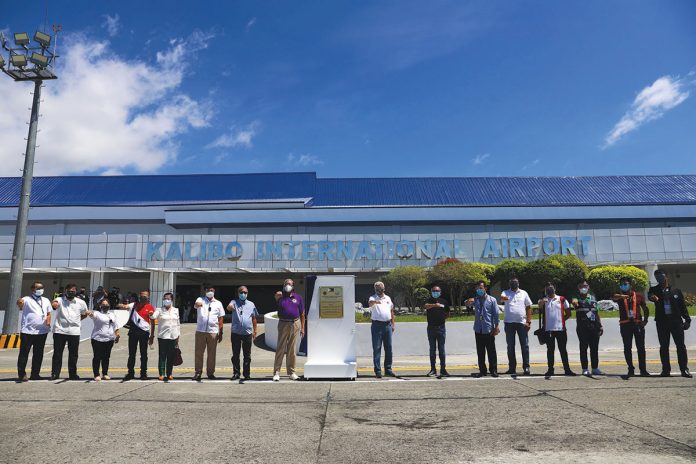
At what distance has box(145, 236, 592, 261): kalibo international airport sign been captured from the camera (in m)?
33.0

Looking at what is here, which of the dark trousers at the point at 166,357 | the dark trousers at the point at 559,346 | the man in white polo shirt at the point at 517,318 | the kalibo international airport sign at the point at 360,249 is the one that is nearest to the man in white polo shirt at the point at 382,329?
the man in white polo shirt at the point at 517,318

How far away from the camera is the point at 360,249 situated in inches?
1319

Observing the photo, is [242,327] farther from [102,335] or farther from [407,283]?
[407,283]

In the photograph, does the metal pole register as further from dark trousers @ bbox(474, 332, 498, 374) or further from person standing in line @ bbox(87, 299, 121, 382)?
dark trousers @ bbox(474, 332, 498, 374)

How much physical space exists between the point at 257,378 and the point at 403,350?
6378 mm

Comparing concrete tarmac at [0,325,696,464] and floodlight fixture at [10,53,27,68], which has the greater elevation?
floodlight fixture at [10,53,27,68]

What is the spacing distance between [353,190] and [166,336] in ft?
122

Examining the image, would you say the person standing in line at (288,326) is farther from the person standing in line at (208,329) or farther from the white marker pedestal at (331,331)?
the person standing in line at (208,329)

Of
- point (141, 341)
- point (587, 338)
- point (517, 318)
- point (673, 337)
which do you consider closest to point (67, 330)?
point (141, 341)

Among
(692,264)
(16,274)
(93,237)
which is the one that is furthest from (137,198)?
(692,264)

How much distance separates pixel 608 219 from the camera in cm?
3922

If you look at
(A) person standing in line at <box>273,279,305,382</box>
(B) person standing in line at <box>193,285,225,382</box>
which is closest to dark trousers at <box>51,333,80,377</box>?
(B) person standing in line at <box>193,285,225,382</box>

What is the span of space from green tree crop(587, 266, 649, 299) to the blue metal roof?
1765cm

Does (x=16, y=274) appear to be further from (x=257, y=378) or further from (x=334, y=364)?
(x=334, y=364)
